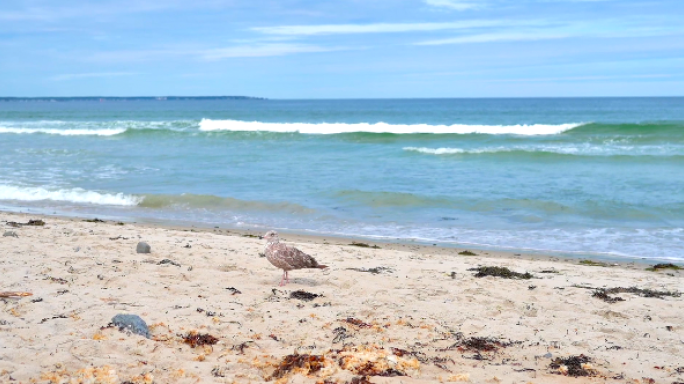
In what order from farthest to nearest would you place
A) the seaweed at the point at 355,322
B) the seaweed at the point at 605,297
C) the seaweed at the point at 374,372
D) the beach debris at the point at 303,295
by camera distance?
1. the seaweed at the point at 605,297
2. the beach debris at the point at 303,295
3. the seaweed at the point at 355,322
4. the seaweed at the point at 374,372

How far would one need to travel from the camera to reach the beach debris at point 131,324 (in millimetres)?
4566

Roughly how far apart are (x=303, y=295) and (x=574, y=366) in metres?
2.56

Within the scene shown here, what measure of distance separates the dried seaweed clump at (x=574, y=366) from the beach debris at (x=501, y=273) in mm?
2803

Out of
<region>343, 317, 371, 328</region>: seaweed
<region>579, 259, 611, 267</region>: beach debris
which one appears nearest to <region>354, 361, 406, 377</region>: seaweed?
<region>343, 317, 371, 328</region>: seaweed

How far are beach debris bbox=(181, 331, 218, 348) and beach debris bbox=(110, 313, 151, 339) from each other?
0.88ft

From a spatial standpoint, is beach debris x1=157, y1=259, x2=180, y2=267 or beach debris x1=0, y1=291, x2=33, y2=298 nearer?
beach debris x1=0, y1=291, x2=33, y2=298

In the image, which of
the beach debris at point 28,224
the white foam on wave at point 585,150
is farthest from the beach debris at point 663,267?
the white foam on wave at point 585,150

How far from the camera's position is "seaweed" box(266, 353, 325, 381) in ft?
13.3

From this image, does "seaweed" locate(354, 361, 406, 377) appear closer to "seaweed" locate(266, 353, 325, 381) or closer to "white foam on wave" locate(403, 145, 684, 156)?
"seaweed" locate(266, 353, 325, 381)

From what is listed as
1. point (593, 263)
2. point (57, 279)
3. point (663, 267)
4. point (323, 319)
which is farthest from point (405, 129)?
point (323, 319)

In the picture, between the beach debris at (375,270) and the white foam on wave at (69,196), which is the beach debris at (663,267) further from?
the white foam on wave at (69,196)

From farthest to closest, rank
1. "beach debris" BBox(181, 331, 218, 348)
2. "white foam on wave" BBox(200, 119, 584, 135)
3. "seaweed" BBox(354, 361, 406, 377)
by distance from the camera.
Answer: "white foam on wave" BBox(200, 119, 584, 135)
"beach debris" BBox(181, 331, 218, 348)
"seaweed" BBox(354, 361, 406, 377)

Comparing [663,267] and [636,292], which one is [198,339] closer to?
[636,292]

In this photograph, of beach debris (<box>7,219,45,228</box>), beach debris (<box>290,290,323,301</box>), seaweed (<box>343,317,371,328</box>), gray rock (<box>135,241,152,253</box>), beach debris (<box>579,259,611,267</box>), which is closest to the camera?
seaweed (<box>343,317,371,328</box>)
